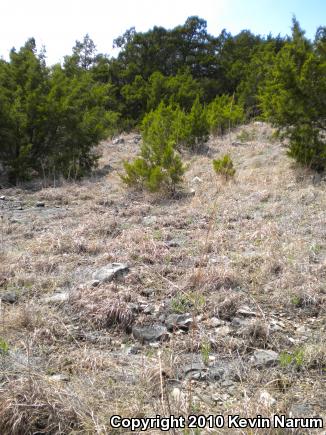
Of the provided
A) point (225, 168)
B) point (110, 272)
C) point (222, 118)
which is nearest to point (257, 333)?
point (110, 272)

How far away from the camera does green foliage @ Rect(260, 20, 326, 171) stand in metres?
6.12

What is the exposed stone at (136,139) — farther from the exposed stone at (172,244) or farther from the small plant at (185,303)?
the small plant at (185,303)

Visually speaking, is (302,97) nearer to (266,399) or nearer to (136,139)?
(266,399)

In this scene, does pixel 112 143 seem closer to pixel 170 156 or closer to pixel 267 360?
pixel 170 156

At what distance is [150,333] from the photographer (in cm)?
239

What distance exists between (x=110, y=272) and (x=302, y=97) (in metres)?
4.81

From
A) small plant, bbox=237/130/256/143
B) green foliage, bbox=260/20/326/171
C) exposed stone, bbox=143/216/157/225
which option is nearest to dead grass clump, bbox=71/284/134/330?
exposed stone, bbox=143/216/157/225

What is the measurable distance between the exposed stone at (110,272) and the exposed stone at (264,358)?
4.23ft

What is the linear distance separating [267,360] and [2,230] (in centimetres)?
336

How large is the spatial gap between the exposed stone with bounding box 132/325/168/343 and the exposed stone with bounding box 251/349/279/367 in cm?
55

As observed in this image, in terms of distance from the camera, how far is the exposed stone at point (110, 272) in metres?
3.00

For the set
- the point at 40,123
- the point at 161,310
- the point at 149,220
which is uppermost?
the point at 40,123

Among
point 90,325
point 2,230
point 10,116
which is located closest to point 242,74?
point 10,116

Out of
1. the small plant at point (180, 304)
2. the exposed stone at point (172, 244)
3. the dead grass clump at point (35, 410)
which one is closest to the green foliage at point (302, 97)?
the exposed stone at point (172, 244)
